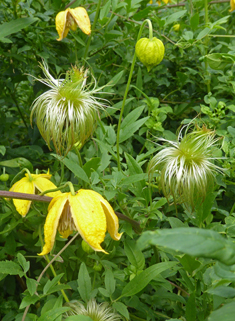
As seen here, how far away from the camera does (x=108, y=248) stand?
104 cm

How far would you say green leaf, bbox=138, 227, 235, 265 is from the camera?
0.38 metres

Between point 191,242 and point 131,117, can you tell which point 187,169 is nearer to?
point 131,117

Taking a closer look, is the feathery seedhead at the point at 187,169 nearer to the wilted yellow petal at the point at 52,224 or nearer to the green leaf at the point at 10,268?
the wilted yellow petal at the point at 52,224

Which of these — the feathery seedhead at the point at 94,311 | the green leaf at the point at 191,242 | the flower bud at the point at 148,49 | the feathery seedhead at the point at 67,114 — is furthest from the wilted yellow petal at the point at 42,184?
the green leaf at the point at 191,242

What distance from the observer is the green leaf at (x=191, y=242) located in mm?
376

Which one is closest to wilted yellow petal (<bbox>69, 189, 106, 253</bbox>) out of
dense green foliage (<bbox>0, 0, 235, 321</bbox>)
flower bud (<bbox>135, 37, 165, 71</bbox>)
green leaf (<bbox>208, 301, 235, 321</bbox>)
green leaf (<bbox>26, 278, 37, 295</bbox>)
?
dense green foliage (<bbox>0, 0, 235, 321</bbox>)

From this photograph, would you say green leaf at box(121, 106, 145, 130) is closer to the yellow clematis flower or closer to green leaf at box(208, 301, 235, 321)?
the yellow clematis flower

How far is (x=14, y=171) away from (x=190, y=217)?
0.70m

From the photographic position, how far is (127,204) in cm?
107

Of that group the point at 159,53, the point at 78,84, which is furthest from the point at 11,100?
the point at 159,53

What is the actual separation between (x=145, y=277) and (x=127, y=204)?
1.00 ft

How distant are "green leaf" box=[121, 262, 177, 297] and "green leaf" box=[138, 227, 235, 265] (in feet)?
1.25

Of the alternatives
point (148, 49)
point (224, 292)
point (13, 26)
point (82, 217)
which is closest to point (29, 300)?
point (82, 217)

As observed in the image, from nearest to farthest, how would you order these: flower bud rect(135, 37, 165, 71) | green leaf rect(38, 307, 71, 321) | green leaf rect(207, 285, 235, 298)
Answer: green leaf rect(207, 285, 235, 298)
green leaf rect(38, 307, 71, 321)
flower bud rect(135, 37, 165, 71)
